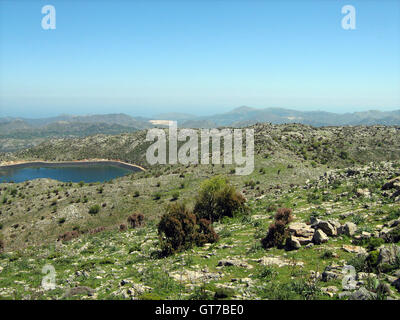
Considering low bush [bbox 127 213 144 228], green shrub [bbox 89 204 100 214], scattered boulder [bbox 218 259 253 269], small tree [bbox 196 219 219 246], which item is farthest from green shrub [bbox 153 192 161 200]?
scattered boulder [bbox 218 259 253 269]

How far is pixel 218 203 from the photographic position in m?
23.5

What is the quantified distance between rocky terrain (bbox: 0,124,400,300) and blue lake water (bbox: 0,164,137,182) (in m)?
54.6

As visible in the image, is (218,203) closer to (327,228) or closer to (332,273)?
(327,228)

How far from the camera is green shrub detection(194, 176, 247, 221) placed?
23.0m

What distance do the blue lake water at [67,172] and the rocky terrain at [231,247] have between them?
54.6 metres

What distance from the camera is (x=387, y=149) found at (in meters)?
54.2

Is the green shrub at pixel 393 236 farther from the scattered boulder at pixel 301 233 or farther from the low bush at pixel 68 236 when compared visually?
the low bush at pixel 68 236

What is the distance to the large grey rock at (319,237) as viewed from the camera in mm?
12373

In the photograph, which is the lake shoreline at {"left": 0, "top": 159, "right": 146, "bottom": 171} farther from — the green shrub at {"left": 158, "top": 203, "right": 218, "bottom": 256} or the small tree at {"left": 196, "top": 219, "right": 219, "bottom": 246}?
the small tree at {"left": 196, "top": 219, "right": 219, "bottom": 246}

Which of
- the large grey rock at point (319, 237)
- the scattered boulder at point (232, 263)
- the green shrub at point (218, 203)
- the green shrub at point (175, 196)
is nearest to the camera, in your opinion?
the scattered boulder at point (232, 263)

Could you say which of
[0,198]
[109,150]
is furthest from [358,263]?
[109,150]

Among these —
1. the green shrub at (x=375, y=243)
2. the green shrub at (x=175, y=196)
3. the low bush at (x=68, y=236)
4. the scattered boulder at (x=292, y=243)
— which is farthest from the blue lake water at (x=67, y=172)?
the green shrub at (x=375, y=243)

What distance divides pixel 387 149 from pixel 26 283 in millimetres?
63351

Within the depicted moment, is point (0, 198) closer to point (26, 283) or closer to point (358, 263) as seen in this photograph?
point (26, 283)
